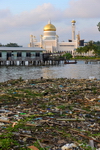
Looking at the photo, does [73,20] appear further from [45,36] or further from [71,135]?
[71,135]

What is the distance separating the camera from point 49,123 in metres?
6.25

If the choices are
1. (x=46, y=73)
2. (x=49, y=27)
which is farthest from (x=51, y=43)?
(x=46, y=73)

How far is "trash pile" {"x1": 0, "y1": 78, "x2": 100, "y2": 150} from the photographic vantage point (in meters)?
4.92

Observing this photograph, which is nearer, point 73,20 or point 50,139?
point 50,139

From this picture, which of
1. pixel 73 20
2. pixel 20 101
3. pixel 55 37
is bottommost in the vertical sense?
pixel 20 101

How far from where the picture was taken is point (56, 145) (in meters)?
4.89

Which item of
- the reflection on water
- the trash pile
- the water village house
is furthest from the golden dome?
the trash pile

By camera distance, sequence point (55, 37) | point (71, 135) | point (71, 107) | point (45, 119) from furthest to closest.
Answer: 1. point (55, 37)
2. point (71, 107)
3. point (45, 119)
4. point (71, 135)

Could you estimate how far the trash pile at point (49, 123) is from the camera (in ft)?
16.1

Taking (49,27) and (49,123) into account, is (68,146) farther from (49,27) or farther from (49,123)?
(49,27)

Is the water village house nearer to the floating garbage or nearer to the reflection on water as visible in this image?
the reflection on water

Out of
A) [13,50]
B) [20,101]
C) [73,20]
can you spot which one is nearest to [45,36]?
[73,20]

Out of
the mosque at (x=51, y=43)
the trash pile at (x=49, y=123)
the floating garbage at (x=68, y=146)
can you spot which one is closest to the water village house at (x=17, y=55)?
the trash pile at (x=49, y=123)

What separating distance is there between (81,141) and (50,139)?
631mm
